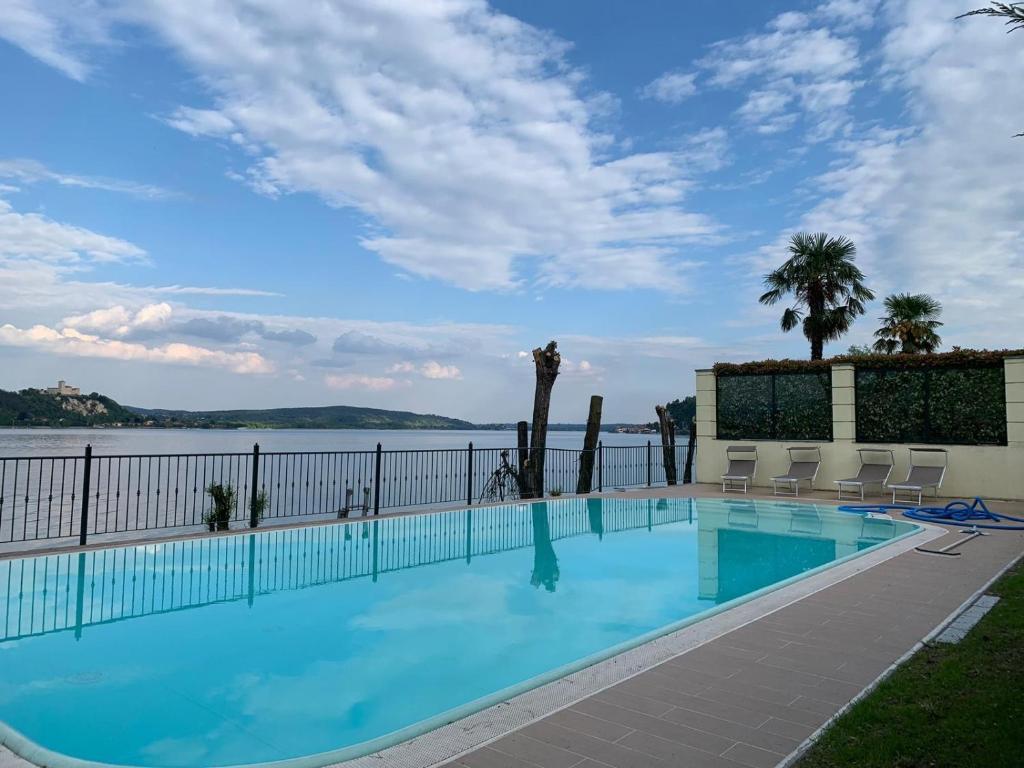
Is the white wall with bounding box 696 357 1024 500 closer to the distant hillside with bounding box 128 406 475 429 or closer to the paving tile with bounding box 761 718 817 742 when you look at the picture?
the paving tile with bounding box 761 718 817 742

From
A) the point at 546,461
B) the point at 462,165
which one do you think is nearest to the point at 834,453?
the point at 546,461

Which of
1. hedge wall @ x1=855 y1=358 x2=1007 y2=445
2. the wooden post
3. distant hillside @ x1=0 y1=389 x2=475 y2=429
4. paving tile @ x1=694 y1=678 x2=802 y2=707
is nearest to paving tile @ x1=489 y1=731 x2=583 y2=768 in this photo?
paving tile @ x1=694 y1=678 x2=802 y2=707

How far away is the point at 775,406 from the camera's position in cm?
1515

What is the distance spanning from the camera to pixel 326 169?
42.8ft

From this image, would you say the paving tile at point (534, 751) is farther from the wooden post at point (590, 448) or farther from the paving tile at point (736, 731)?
the wooden post at point (590, 448)

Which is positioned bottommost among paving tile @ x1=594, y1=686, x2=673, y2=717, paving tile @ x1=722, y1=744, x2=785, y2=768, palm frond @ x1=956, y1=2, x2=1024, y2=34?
paving tile @ x1=594, y1=686, x2=673, y2=717

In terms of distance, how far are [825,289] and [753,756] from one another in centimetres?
2035

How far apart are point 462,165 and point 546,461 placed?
6.46 meters

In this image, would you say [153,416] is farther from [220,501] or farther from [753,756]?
[753,756]

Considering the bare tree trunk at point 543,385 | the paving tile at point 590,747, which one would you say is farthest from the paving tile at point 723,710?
the bare tree trunk at point 543,385

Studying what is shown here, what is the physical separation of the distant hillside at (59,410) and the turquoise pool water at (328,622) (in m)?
31.3

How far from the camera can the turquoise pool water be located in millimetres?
3488

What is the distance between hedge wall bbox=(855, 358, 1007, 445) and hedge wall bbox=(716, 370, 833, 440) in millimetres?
799

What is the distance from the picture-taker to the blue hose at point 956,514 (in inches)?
377
